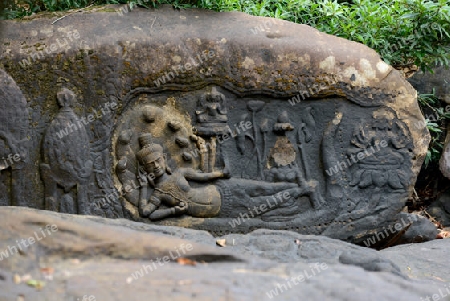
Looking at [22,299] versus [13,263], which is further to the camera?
[13,263]

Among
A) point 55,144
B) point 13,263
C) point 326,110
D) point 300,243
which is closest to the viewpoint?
point 13,263

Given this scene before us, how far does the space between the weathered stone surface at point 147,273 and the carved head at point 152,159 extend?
189cm

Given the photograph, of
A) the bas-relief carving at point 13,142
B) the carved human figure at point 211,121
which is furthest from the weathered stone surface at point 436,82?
the bas-relief carving at point 13,142

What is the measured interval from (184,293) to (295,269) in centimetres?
47

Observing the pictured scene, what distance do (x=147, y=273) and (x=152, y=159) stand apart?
2.24 meters

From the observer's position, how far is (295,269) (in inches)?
82.2

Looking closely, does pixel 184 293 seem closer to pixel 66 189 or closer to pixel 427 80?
pixel 66 189

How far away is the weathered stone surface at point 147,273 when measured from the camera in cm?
181

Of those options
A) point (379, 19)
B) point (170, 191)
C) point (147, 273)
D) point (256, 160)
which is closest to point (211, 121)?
point (256, 160)

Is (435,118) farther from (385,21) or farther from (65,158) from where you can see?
(65,158)

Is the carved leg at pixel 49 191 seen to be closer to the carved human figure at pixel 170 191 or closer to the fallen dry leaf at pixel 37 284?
the carved human figure at pixel 170 191

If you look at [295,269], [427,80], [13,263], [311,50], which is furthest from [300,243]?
[427,80]

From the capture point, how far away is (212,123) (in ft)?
14.1

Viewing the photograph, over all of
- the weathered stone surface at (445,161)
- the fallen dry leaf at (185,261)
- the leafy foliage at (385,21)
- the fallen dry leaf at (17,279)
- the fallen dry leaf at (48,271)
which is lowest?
the weathered stone surface at (445,161)
